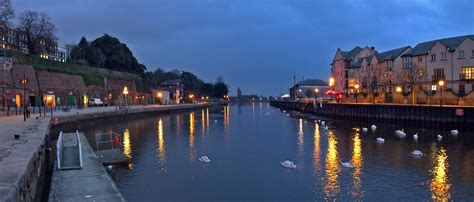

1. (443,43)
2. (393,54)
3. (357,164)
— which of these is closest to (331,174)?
(357,164)

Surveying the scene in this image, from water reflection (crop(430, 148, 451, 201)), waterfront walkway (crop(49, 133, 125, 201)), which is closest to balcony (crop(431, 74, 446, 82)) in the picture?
water reflection (crop(430, 148, 451, 201))

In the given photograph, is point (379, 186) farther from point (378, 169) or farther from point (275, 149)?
point (275, 149)

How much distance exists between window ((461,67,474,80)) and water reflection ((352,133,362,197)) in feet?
130

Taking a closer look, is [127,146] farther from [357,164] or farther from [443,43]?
[443,43]

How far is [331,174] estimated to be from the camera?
22938 mm

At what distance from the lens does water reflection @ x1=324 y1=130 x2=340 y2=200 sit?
19159 mm

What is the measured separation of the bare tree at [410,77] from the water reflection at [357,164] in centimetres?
4168

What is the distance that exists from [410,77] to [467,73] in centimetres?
936

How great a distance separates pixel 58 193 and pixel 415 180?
16.2m

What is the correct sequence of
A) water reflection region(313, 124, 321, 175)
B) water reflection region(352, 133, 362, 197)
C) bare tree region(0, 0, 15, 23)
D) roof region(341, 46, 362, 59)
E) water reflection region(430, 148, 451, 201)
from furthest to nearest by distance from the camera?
roof region(341, 46, 362, 59) < bare tree region(0, 0, 15, 23) < water reflection region(313, 124, 321, 175) < water reflection region(352, 133, 362, 197) < water reflection region(430, 148, 451, 201)

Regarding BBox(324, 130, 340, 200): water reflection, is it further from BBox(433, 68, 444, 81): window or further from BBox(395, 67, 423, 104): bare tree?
BBox(395, 67, 423, 104): bare tree

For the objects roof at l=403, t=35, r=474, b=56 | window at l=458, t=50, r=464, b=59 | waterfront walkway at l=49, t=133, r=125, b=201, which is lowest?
waterfront walkway at l=49, t=133, r=125, b=201

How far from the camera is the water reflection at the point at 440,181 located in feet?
60.9

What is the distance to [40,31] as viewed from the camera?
8856 cm
